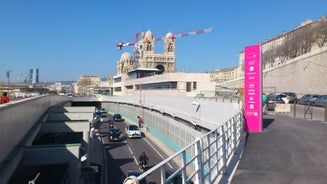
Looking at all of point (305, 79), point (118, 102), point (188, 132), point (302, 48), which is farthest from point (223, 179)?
point (302, 48)

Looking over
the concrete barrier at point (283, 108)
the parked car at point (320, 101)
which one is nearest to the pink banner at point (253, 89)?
the concrete barrier at point (283, 108)

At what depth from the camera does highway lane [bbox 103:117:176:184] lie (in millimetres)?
22797

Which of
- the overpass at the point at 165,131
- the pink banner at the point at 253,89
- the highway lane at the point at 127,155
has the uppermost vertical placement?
the pink banner at the point at 253,89

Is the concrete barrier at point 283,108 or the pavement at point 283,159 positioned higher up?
the concrete barrier at point 283,108

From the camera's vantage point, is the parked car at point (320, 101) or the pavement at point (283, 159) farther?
the parked car at point (320, 101)

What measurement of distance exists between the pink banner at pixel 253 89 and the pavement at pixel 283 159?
1.37m

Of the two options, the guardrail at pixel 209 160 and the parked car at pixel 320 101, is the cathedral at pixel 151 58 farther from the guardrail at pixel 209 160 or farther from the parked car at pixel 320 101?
the guardrail at pixel 209 160

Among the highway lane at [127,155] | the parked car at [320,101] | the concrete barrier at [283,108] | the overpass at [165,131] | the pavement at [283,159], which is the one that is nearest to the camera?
the overpass at [165,131]

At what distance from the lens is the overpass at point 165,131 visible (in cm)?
705

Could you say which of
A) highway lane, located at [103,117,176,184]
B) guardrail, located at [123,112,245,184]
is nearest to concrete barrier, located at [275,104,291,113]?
highway lane, located at [103,117,176,184]

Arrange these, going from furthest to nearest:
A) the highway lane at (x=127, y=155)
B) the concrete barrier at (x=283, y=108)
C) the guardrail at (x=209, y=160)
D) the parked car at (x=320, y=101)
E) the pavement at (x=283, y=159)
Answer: the parked car at (x=320, y=101) < the concrete barrier at (x=283, y=108) < the highway lane at (x=127, y=155) < the pavement at (x=283, y=159) < the guardrail at (x=209, y=160)

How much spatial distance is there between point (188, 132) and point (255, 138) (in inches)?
591

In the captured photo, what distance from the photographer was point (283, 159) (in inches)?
366

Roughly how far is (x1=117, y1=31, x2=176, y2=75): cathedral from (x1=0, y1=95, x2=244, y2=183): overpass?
118056 millimetres
